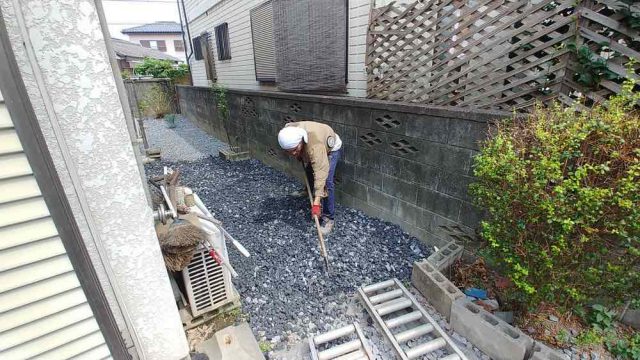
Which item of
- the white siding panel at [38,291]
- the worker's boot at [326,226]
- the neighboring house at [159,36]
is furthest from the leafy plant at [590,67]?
the neighboring house at [159,36]

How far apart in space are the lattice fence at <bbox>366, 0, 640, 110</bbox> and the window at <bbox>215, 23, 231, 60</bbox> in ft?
21.4

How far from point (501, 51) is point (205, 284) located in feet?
11.7

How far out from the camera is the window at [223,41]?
8.79 m

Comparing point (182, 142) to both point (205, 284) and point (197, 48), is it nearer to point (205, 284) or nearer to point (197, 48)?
point (197, 48)

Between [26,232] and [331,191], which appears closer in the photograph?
[26,232]

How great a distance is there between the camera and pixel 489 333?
216cm

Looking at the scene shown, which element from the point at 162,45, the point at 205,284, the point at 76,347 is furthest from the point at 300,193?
the point at 162,45

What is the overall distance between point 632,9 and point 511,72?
0.83 metres

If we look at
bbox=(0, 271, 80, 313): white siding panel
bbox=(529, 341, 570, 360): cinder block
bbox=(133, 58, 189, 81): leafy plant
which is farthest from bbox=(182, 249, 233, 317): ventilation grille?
bbox=(133, 58, 189, 81): leafy plant

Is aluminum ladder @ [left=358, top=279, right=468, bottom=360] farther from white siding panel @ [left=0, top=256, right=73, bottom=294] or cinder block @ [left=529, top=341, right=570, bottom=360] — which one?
white siding panel @ [left=0, top=256, right=73, bottom=294]

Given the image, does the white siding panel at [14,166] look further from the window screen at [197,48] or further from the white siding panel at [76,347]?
the window screen at [197,48]

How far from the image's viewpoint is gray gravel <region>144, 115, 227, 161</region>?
27.1ft

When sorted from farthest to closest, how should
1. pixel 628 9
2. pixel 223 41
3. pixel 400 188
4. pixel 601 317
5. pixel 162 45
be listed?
pixel 162 45 < pixel 223 41 < pixel 400 188 < pixel 601 317 < pixel 628 9

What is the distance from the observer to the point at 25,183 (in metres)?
1.21
